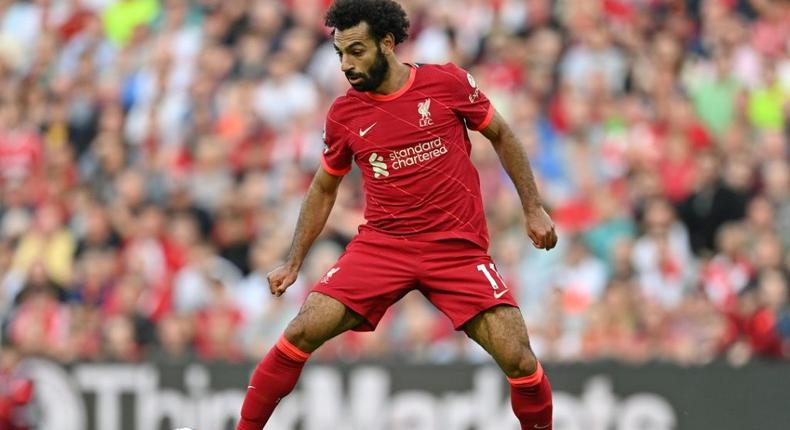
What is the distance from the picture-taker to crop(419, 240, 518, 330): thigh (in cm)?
851

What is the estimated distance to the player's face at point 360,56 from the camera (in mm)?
8297

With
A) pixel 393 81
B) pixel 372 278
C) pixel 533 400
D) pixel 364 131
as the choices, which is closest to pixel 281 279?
pixel 372 278

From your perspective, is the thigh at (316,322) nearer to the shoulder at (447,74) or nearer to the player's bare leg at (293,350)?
the player's bare leg at (293,350)

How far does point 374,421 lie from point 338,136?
5050 millimetres

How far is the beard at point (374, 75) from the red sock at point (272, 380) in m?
1.39

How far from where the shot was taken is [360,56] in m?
8.30

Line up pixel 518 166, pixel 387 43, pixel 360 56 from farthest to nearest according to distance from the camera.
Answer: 1. pixel 518 166
2. pixel 387 43
3. pixel 360 56

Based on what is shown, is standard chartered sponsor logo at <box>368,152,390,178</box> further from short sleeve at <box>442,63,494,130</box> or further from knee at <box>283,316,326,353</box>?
knee at <box>283,316,326,353</box>

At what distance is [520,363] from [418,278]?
70cm

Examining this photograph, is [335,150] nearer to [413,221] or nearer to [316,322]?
[413,221]

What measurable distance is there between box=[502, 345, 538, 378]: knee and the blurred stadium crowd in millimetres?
4626

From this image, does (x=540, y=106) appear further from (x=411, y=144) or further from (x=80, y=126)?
(x=411, y=144)

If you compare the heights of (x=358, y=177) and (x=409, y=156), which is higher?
(x=409, y=156)

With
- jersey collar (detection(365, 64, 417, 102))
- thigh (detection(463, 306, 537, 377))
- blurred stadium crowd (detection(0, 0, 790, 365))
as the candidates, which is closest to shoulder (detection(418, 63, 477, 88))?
jersey collar (detection(365, 64, 417, 102))
